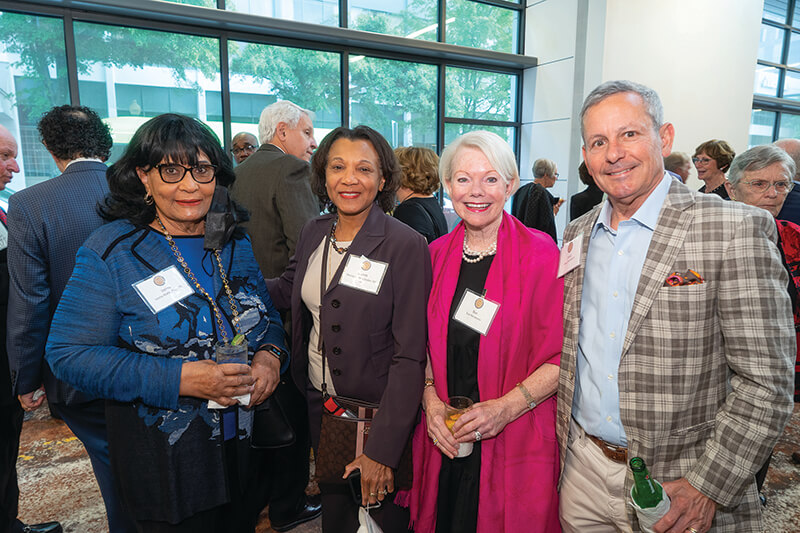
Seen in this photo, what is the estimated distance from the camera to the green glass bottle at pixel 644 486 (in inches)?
41.6

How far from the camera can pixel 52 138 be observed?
207 centimetres

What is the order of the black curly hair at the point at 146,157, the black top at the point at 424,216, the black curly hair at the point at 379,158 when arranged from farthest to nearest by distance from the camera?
the black top at the point at 424,216
the black curly hair at the point at 379,158
the black curly hair at the point at 146,157

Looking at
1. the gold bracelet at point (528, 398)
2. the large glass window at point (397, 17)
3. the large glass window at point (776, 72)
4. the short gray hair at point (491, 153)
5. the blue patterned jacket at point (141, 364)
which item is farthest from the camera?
the large glass window at point (776, 72)

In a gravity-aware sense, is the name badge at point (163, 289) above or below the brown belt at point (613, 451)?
above

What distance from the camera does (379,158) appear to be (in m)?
1.61

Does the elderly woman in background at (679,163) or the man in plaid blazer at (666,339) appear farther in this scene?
the elderly woman in background at (679,163)

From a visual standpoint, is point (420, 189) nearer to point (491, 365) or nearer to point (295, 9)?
point (491, 365)

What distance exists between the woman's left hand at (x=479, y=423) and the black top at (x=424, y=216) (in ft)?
4.91

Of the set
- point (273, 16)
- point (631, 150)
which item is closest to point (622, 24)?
point (273, 16)

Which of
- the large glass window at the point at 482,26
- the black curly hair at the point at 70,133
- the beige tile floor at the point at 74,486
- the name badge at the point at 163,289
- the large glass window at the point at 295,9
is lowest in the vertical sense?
the beige tile floor at the point at 74,486

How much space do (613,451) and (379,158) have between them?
1150mm

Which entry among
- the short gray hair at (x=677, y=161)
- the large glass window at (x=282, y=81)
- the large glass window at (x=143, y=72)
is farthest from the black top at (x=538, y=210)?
the large glass window at (x=143, y=72)

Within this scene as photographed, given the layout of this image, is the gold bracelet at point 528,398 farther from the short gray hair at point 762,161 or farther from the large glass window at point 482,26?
the large glass window at point 482,26

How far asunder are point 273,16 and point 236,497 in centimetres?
575
